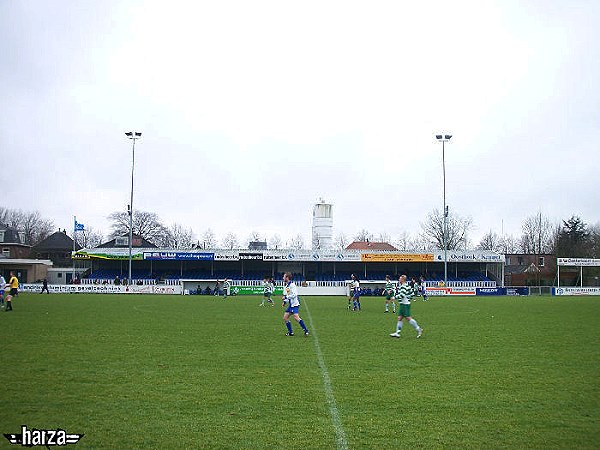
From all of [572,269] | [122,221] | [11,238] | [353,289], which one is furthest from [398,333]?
[122,221]

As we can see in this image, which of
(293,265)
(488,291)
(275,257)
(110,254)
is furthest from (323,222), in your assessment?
(110,254)

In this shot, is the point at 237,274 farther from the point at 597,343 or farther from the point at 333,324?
the point at 597,343

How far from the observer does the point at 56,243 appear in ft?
317

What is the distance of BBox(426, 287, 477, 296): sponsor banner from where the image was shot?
55.7 meters

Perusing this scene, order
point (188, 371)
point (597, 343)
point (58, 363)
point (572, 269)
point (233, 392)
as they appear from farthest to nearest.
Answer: point (572, 269)
point (597, 343)
point (58, 363)
point (188, 371)
point (233, 392)

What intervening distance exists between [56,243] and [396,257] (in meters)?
60.9

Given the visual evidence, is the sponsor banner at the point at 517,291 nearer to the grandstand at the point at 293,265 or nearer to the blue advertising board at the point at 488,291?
the blue advertising board at the point at 488,291

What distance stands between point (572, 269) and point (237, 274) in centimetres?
4648

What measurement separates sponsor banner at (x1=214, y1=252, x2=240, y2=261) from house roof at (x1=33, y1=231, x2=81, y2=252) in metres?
41.2

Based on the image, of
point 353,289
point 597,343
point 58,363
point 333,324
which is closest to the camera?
point 58,363

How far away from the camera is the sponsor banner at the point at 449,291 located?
2194 inches

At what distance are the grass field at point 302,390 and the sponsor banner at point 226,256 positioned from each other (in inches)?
1982

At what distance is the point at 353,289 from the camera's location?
31.6 metres

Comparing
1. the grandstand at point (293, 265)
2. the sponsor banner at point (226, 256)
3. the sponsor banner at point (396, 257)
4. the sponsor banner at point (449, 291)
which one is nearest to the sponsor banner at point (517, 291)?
the sponsor banner at point (449, 291)
